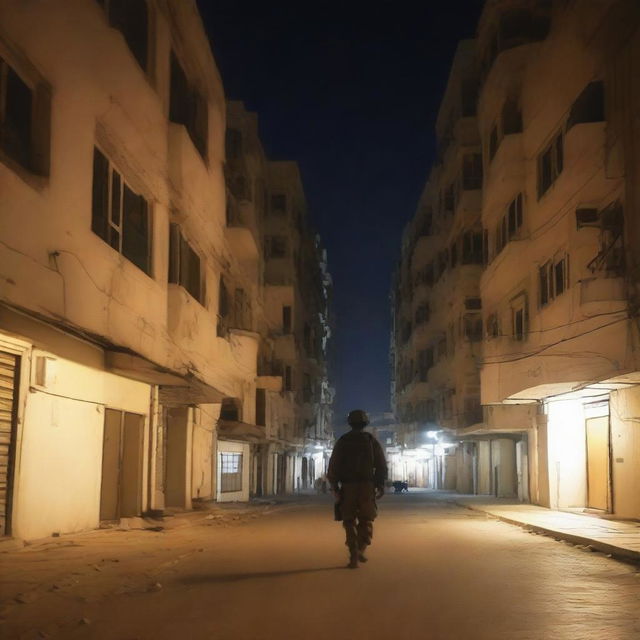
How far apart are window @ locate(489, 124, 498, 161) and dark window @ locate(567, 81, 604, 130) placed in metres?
9.31

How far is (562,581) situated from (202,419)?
1754 cm

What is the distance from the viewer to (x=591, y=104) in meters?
20.5

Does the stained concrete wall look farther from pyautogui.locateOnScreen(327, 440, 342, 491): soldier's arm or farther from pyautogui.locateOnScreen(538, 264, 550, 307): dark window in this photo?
pyautogui.locateOnScreen(327, 440, 342, 491): soldier's arm

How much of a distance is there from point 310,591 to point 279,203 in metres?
43.7

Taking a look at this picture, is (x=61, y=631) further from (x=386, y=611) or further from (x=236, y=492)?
(x=236, y=492)

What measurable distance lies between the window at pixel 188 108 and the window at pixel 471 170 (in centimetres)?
1967

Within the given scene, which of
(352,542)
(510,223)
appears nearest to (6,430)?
(352,542)

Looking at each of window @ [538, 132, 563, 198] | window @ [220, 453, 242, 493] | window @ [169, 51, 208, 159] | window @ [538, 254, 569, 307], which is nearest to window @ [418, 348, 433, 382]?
window @ [220, 453, 242, 493]

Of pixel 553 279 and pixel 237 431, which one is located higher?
pixel 553 279

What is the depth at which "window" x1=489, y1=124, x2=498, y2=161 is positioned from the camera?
99.5 ft

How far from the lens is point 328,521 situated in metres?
21.2

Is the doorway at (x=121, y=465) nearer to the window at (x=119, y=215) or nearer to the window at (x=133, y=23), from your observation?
the window at (x=119, y=215)

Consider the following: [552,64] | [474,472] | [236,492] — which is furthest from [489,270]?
[474,472]

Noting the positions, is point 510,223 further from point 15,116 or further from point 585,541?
point 15,116
